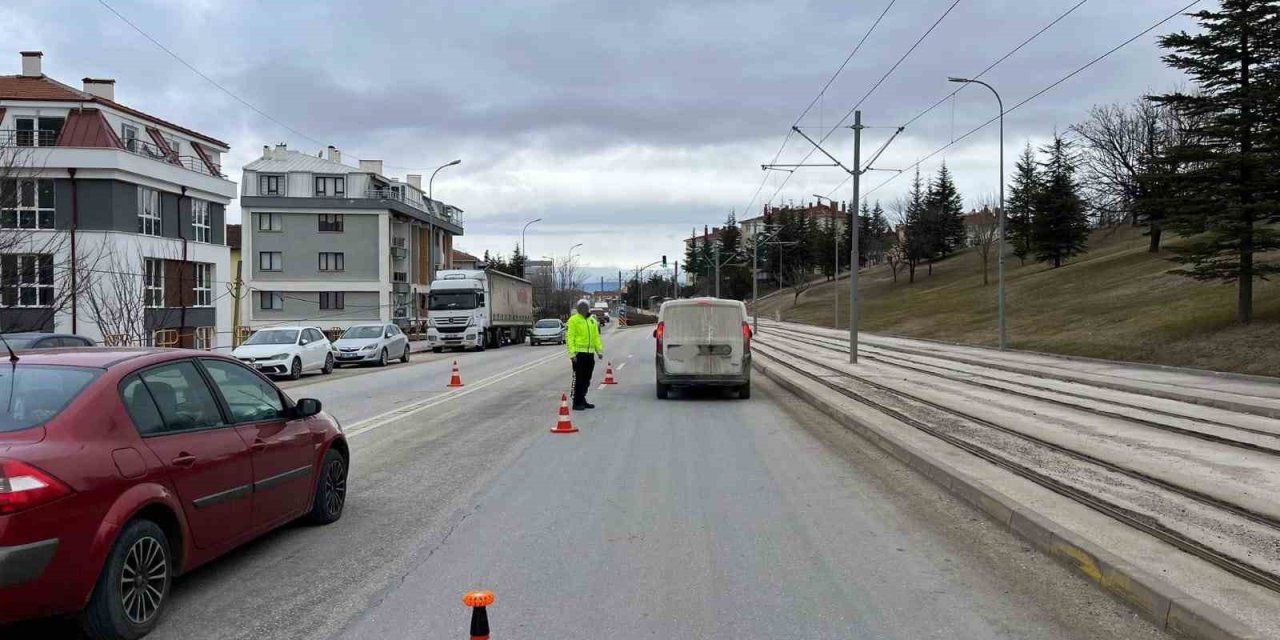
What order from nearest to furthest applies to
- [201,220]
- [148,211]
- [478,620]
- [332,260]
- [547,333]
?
→ [478,620], [148,211], [201,220], [547,333], [332,260]

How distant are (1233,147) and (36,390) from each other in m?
32.5

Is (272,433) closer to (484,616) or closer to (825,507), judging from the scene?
(484,616)

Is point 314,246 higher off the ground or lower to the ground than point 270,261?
higher

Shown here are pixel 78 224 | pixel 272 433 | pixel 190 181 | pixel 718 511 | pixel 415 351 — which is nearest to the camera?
pixel 272 433

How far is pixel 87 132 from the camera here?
3462 cm

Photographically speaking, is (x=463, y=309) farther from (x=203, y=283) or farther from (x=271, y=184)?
(x=271, y=184)

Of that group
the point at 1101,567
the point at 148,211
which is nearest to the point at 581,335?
the point at 1101,567

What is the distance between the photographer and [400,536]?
6629 millimetres

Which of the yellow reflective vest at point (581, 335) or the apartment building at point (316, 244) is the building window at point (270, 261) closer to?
the apartment building at point (316, 244)

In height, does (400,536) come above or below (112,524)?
below

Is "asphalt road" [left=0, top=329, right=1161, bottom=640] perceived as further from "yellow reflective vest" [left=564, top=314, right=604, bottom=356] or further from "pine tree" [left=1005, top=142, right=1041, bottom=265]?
"pine tree" [left=1005, top=142, right=1041, bottom=265]

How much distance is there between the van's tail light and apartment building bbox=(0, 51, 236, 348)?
25222 mm

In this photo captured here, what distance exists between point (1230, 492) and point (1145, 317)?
3099 centimetres

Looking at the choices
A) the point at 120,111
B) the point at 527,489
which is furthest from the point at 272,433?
the point at 120,111
